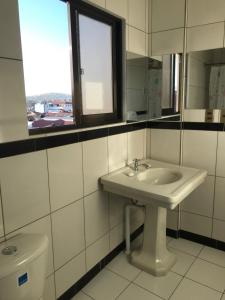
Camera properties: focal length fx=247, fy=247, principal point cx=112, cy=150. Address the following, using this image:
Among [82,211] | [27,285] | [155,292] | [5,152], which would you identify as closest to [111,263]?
[155,292]

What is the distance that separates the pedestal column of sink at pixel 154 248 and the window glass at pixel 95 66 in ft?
2.86

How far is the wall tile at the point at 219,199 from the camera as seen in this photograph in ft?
6.63

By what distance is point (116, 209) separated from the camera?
2.00 m

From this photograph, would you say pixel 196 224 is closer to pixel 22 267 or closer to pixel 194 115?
pixel 194 115

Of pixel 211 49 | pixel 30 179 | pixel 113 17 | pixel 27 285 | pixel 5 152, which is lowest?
pixel 27 285

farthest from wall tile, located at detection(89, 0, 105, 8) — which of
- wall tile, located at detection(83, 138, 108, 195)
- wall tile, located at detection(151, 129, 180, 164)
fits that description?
wall tile, located at detection(151, 129, 180, 164)

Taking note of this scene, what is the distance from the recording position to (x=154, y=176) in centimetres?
203

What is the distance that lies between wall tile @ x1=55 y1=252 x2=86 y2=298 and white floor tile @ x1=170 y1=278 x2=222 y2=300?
638 mm

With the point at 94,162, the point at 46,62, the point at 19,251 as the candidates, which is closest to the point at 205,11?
the point at 46,62

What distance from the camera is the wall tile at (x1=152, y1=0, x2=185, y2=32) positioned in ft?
6.42

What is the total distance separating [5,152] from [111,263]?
133 centimetres

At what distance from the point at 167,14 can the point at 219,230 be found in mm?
1843

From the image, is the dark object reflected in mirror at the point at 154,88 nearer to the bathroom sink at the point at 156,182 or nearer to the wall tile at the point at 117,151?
the wall tile at the point at 117,151

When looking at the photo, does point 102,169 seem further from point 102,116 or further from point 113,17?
point 113,17
